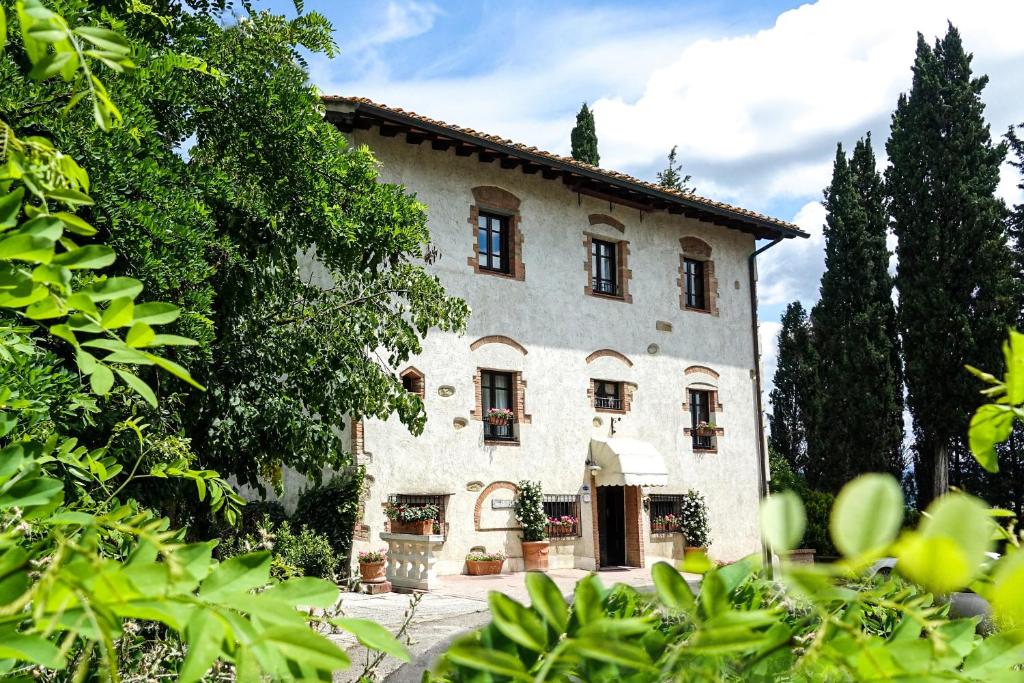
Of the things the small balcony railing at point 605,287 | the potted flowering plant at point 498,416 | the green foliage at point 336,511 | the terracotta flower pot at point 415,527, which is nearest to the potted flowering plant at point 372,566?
the green foliage at point 336,511

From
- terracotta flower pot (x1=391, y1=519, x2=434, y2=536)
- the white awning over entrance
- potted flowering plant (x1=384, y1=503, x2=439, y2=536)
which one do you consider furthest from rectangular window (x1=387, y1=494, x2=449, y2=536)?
the white awning over entrance

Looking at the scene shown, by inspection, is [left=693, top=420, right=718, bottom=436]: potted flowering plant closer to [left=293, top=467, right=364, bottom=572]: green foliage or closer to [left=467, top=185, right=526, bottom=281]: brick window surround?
[left=467, top=185, right=526, bottom=281]: brick window surround

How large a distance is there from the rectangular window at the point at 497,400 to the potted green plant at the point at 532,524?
0.97m

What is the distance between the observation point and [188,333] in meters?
5.59

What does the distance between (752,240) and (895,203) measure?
8.10 m

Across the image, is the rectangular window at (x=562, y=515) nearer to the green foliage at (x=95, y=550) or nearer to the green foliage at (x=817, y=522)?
the green foliage at (x=817, y=522)

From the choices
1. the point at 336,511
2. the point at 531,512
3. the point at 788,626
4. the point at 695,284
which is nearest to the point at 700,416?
the point at 695,284

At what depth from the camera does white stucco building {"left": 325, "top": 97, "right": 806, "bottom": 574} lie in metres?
14.9

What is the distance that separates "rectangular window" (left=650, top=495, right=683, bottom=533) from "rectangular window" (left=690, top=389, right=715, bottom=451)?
136cm

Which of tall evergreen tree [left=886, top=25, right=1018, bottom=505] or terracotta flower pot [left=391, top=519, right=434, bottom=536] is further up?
tall evergreen tree [left=886, top=25, right=1018, bottom=505]

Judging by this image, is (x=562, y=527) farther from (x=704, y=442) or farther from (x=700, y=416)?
(x=700, y=416)

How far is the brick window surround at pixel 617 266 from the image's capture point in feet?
57.2

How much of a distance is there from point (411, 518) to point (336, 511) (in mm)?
1214

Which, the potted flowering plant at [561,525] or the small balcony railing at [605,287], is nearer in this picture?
the potted flowering plant at [561,525]
